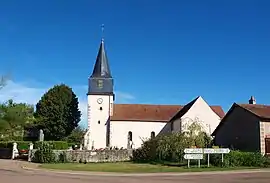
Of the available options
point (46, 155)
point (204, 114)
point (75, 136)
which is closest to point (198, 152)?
point (46, 155)

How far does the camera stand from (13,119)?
191ft

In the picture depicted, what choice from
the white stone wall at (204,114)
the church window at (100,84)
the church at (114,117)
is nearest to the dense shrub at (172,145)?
the white stone wall at (204,114)

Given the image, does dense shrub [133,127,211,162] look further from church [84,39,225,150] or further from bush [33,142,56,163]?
church [84,39,225,150]

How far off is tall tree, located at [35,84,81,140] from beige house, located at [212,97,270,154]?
33.2 metres

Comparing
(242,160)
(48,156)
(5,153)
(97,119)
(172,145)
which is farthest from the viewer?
(97,119)

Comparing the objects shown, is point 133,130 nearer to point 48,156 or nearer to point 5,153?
point 5,153

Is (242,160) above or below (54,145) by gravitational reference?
below

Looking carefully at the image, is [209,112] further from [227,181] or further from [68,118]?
[227,181]

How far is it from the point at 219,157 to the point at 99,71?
3731 centimetres

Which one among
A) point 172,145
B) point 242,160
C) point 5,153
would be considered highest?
point 172,145

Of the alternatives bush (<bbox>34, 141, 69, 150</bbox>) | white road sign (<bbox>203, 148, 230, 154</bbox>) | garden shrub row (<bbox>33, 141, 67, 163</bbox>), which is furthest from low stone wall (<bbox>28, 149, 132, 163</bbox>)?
white road sign (<bbox>203, 148, 230, 154</bbox>)

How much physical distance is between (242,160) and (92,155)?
14644 mm

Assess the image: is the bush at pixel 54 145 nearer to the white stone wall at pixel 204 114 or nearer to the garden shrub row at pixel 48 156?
the garden shrub row at pixel 48 156

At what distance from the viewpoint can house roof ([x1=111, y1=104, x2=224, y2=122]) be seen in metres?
58.2
